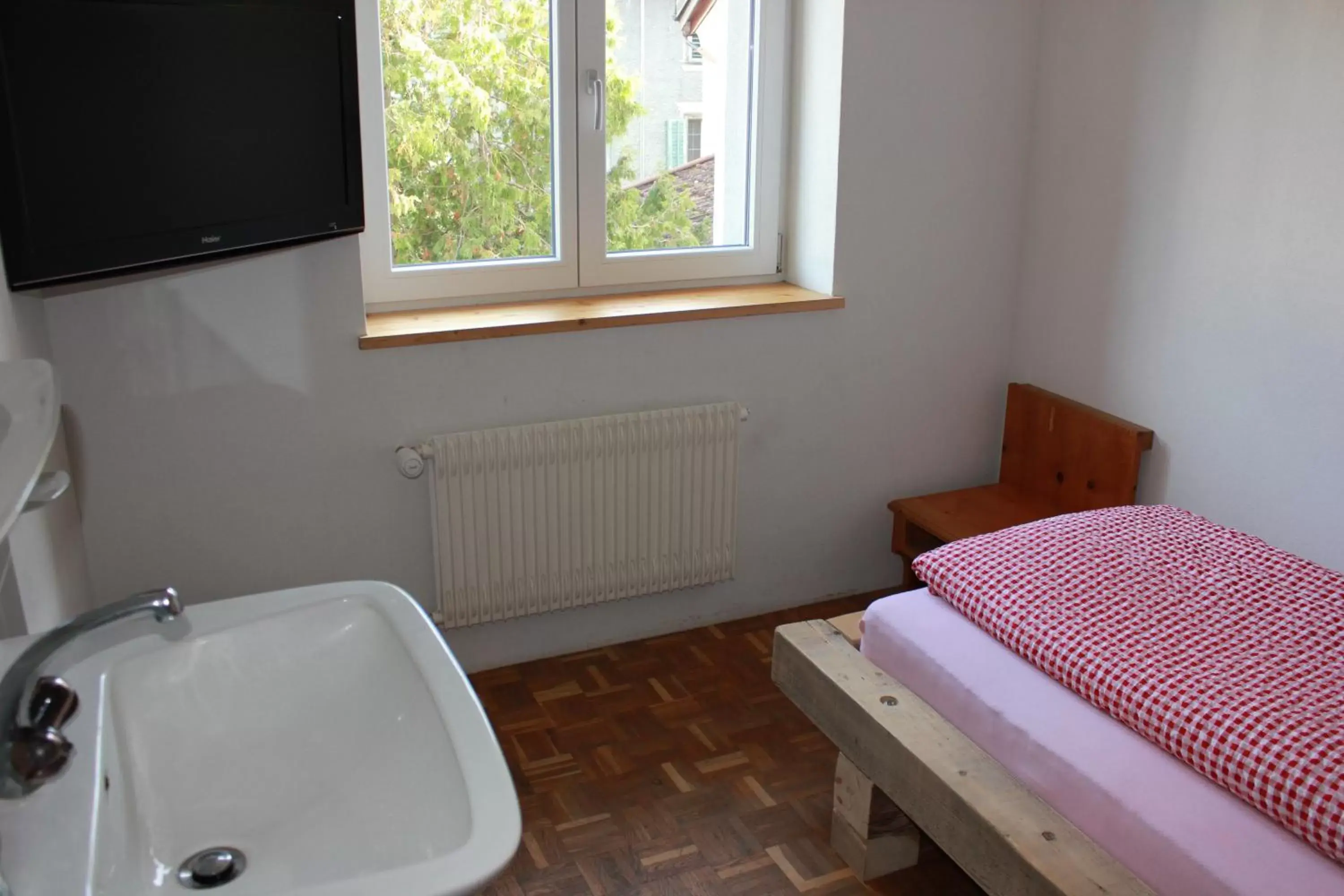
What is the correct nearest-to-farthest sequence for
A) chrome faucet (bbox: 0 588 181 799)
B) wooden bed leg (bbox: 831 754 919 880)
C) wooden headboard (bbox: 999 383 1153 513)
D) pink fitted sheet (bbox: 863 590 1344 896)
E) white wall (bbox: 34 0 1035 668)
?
chrome faucet (bbox: 0 588 181 799)
pink fitted sheet (bbox: 863 590 1344 896)
wooden bed leg (bbox: 831 754 919 880)
white wall (bbox: 34 0 1035 668)
wooden headboard (bbox: 999 383 1153 513)

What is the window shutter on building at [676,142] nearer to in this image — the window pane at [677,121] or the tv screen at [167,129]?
the window pane at [677,121]

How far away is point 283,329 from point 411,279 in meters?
0.43

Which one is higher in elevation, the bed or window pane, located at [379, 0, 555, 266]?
window pane, located at [379, 0, 555, 266]

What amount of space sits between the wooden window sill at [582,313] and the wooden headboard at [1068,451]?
2.23 ft

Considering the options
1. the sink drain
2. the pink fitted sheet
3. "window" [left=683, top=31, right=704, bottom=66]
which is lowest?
the pink fitted sheet

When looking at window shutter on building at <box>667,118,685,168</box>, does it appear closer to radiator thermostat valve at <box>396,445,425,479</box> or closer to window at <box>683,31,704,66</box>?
window at <box>683,31,704,66</box>

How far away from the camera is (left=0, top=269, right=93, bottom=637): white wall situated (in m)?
1.67

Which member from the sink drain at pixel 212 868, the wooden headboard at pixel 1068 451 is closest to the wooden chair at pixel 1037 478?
the wooden headboard at pixel 1068 451

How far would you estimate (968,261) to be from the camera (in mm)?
3402

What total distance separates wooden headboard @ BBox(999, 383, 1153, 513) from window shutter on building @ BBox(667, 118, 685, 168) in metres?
1.18

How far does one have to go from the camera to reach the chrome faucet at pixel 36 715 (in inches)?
41.1

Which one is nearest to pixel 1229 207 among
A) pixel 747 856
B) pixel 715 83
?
pixel 715 83

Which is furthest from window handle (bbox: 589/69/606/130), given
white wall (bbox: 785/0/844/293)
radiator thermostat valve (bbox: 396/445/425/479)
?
radiator thermostat valve (bbox: 396/445/425/479)

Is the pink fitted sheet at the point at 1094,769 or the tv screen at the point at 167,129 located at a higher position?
the tv screen at the point at 167,129
